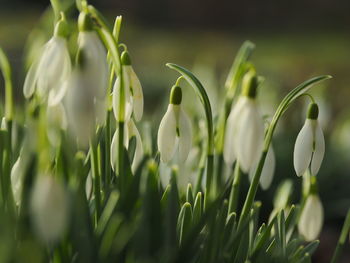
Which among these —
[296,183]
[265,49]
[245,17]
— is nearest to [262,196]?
[296,183]

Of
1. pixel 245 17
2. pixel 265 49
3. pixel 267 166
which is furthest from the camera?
pixel 245 17

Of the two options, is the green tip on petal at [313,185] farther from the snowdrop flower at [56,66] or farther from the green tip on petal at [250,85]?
the snowdrop flower at [56,66]

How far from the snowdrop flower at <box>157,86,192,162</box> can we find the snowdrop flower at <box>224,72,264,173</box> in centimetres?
15

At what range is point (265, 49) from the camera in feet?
34.9

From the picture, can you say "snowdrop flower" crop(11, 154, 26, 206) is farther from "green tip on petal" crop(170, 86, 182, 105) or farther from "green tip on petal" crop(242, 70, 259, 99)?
"green tip on petal" crop(242, 70, 259, 99)

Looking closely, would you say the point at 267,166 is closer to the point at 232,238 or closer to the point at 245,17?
the point at 232,238

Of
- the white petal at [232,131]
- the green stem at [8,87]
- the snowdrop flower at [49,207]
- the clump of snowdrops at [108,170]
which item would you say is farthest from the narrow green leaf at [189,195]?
the snowdrop flower at [49,207]

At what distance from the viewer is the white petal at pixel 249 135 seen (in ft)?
2.95

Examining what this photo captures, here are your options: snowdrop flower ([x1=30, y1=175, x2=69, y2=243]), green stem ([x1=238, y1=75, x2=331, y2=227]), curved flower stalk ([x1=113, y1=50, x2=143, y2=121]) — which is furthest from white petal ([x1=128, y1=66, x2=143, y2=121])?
snowdrop flower ([x1=30, y1=175, x2=69, y2=243])

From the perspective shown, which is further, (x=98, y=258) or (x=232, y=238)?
(x=232, y=238)

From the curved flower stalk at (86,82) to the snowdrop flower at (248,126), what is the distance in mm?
196

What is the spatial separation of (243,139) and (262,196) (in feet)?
6.19

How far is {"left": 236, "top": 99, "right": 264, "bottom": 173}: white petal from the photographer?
35.4 inches

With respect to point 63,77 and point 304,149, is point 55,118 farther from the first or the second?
point 304,149
